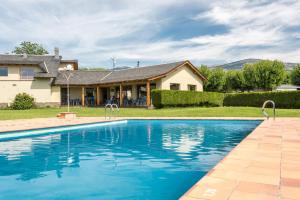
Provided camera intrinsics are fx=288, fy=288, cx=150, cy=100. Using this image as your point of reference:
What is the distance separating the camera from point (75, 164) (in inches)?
314

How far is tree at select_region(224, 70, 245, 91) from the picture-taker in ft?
179

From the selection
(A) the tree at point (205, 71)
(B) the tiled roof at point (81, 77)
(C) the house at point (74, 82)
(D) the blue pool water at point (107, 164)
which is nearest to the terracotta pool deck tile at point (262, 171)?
(D) the blue pool water at point (107, 164)

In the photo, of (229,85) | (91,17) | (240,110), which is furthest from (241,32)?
(229,85)

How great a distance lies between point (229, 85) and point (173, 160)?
4977cm

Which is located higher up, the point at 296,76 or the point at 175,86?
the point at 296,76

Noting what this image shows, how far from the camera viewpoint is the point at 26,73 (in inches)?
1362

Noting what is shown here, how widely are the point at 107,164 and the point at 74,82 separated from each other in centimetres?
3019

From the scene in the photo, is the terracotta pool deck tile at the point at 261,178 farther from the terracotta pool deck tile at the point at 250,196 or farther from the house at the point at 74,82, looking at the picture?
the house at the point at 74,82

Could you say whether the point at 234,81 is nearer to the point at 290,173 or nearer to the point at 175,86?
the point at 175,86

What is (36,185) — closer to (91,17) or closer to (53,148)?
(53,148)

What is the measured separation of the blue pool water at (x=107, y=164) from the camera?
18.6 ft

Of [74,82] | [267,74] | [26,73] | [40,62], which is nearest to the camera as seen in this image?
[26,73]

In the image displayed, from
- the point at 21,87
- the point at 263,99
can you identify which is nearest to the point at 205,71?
the point at 263,99

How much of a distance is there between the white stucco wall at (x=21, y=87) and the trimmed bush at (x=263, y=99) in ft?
72.7
